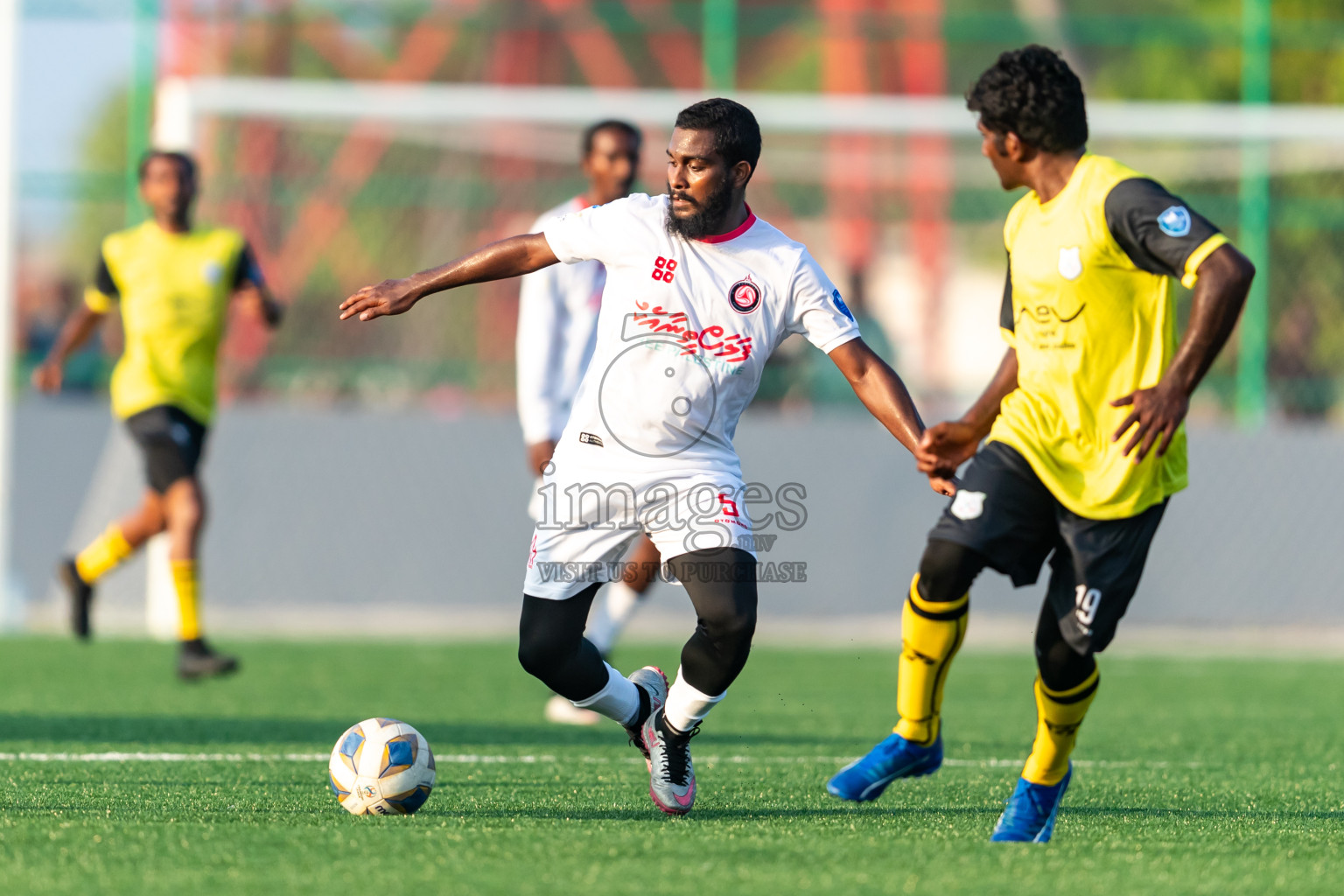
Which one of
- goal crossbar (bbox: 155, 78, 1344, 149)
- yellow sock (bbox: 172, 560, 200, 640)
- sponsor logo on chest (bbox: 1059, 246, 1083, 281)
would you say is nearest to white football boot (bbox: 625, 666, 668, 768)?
sponsor logo on chest (bbox: 1059, 246, 1083, 281)

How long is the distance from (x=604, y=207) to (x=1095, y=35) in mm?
10347

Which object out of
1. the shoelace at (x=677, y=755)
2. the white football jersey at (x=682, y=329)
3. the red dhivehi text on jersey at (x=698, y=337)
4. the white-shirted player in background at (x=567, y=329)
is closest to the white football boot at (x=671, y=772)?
the shoelace at (x=677, y=755)

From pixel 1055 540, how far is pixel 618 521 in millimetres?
1161

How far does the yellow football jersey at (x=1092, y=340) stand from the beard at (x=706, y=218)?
0.80 metres

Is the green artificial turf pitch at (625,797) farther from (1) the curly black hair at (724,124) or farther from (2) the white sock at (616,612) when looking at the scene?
(1) the curly black hair at (724,124)

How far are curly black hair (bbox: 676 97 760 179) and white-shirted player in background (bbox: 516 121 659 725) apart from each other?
2413 millimetres

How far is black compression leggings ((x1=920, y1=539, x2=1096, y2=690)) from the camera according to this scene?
468 centimetres

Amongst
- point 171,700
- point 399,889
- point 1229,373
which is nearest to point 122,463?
point 171,700

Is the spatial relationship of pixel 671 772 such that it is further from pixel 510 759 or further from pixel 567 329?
pixel 567 329

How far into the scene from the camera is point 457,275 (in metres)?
4.96

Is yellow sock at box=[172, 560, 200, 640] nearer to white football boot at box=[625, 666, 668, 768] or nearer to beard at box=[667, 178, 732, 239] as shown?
white football boot at box=[625, 666, 668, 768]

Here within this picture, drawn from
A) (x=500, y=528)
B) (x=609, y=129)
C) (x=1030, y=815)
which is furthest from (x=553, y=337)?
(x=500, y=528)

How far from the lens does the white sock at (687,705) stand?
501 centimetres

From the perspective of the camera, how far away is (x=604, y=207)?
5098 mm
